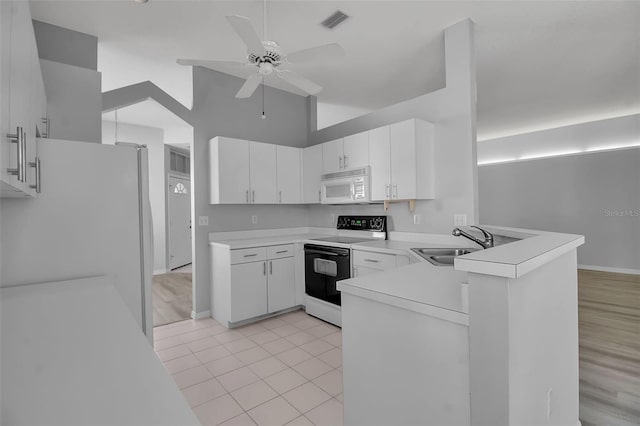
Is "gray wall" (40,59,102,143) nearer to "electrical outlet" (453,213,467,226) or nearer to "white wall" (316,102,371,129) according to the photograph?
"white wall" (316,102,371,129)

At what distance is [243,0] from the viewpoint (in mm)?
2459

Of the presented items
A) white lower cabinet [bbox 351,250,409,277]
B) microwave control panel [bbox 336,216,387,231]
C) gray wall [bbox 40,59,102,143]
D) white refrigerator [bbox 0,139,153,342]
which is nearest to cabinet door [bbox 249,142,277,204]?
microwave control panel [bbox 336,216,387,231]

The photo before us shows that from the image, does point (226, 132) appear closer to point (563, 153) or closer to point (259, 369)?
point (259, 369)

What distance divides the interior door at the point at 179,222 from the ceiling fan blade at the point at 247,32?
520cm

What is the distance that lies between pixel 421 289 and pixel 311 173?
118 inches

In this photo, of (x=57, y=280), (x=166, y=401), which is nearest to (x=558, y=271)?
(x=166, y=401)

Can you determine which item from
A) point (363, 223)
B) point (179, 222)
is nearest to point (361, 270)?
point (363, 223)

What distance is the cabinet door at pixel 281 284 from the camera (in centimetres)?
355

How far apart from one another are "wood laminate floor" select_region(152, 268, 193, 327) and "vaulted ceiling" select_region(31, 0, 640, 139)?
303 centimetres

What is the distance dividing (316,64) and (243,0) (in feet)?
4.40

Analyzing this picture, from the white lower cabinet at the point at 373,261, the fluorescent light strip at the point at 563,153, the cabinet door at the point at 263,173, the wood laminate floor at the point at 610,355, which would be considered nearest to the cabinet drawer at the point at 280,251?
the cabinet door at the point at 263,173

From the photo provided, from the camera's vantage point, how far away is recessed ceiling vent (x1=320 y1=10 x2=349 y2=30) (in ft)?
8.82

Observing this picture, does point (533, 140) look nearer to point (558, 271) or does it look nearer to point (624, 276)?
point (624, 276)

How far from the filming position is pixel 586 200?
18.9ft
